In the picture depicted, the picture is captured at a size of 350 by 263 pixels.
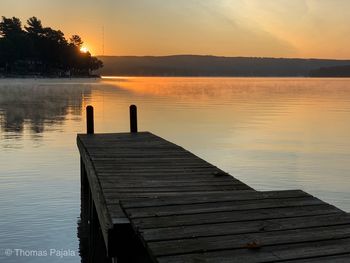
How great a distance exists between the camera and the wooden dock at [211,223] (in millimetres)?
4598

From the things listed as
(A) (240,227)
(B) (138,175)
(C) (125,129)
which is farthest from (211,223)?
(C) (125,129)

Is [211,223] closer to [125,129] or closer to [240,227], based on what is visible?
[240,227]

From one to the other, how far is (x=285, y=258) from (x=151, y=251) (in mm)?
1155

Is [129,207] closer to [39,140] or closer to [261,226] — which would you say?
[261,226]

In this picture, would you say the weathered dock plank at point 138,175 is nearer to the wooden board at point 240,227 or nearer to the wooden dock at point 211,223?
the wooden dock at point 211,223

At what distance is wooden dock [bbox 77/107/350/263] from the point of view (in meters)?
4.60

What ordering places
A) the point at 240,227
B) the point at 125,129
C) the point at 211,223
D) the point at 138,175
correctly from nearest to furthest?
the point at 240,227 < the point at 211,223 < the point at 138,175 < the point at 125,129

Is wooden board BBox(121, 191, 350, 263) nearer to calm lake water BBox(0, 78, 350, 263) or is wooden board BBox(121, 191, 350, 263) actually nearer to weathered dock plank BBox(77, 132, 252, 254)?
weathered dock plank BBox(77, 132, 252, 254)

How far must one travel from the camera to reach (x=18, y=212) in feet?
39.2

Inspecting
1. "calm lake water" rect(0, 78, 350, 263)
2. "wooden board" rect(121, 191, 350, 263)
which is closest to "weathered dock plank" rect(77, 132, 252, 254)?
"wooden board" rect(121, 191, 350, 263)

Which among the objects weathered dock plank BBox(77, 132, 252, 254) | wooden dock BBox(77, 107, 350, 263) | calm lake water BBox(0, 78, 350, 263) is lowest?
calm lake water BBox(0, 78, 350, 263)

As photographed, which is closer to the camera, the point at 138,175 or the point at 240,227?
the point at 240,227

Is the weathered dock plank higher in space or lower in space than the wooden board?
lower

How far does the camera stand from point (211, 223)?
5469mm
